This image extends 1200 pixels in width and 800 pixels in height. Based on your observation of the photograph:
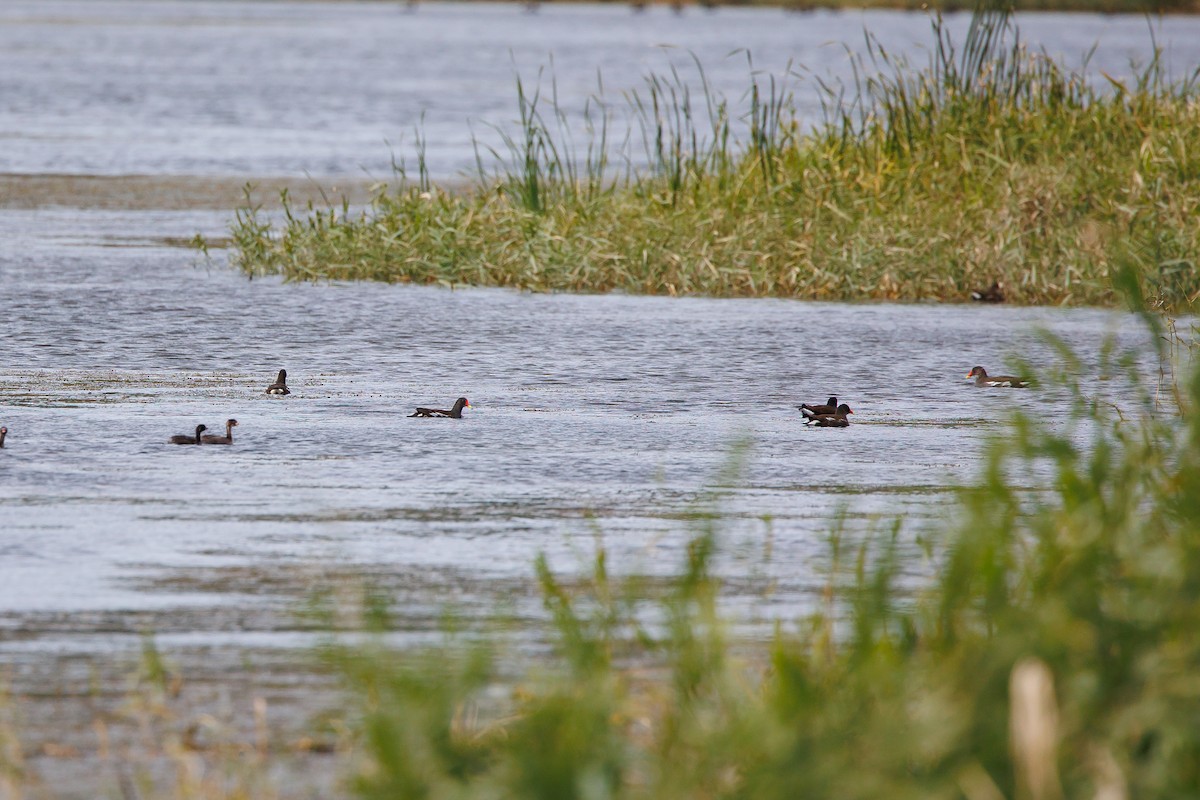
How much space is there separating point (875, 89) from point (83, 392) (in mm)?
7979

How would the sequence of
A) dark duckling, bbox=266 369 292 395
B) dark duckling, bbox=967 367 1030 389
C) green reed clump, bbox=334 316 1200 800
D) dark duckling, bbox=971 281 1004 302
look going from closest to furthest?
green reed clump, bbox=334 316 1200 800
dark duckling, bbox=266 369 292 395
dark duckling, bbox=967 367 1030 389
dark duckling, bbox=971 281 1004 302

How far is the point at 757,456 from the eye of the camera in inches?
358

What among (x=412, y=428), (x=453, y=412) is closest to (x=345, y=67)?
(x=453, y=412)

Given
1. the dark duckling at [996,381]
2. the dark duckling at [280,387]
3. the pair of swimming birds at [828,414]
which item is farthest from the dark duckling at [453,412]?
the dark duckling at [996,381]

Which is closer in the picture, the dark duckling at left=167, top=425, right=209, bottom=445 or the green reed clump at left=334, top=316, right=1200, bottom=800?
the green reed clump at left=334, top=316, right=1200, bottom=800

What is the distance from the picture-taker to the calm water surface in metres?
6.88

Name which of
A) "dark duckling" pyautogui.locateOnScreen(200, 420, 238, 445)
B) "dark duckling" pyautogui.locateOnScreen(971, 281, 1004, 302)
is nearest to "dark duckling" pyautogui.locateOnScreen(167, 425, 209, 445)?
"dark duckling" pyautogui.locateOnScreen(200, 420, 238, 445)

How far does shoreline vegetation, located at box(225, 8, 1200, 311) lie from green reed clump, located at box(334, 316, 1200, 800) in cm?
959

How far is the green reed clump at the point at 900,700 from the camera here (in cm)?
396

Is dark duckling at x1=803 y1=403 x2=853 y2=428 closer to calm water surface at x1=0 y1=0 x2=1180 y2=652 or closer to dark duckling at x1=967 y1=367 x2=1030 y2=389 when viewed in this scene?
calm water surface at x1=0 y1=0 x2=1180 y2=652

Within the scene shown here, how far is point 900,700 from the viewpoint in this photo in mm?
4227

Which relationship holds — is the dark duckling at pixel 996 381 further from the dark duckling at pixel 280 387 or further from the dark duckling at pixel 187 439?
the dark duckling at pixel 187 439

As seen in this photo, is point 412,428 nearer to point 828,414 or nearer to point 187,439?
point 187,439

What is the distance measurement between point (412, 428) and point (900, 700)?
5.70 meters
